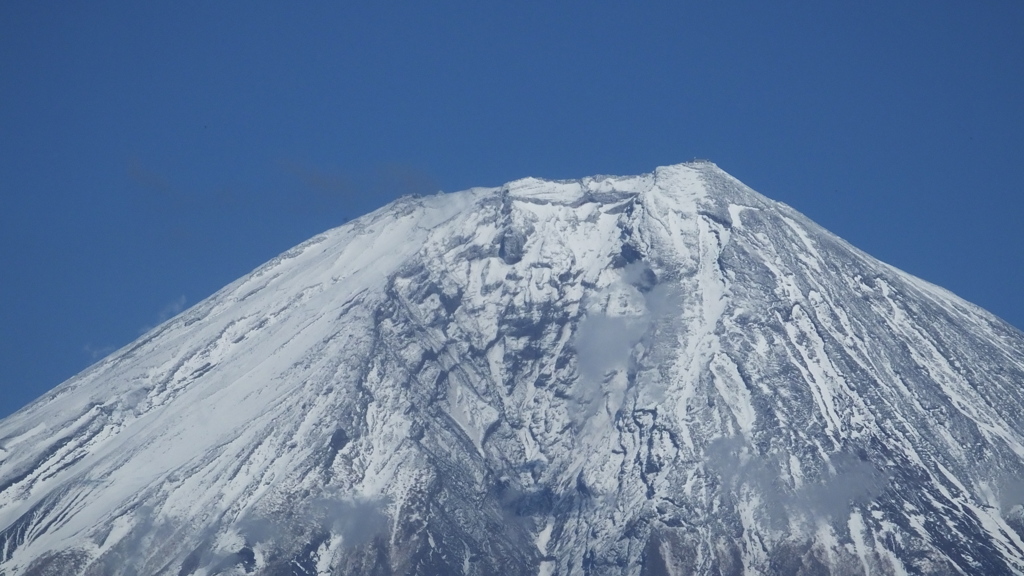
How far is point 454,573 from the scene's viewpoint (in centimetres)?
14662

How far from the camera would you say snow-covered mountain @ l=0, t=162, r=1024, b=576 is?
147000 mm

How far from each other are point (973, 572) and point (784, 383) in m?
29.0

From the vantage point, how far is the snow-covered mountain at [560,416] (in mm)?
147000

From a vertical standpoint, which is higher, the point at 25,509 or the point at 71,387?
the point at 71,387

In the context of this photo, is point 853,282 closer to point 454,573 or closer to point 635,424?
point 635,424

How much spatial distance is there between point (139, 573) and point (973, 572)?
233 feet

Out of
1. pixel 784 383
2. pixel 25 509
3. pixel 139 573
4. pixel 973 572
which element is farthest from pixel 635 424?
pixel 25 509

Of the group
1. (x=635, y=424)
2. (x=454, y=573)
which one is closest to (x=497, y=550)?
(x=454, y=573)

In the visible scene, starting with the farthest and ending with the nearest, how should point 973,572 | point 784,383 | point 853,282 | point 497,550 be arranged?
point 853,282, point 784,383, point 497,550, point 973,572

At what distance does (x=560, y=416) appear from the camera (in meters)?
168

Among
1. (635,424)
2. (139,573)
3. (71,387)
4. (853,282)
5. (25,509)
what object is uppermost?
(853,282)

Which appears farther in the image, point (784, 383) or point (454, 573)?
point (784, 383)

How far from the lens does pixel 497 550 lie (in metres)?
151

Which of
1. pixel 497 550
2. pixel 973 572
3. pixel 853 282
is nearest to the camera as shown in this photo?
pixel 973 572
